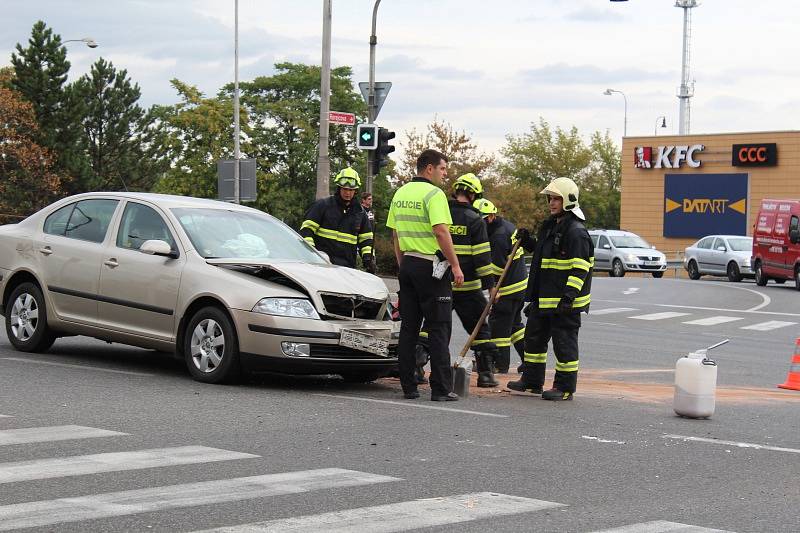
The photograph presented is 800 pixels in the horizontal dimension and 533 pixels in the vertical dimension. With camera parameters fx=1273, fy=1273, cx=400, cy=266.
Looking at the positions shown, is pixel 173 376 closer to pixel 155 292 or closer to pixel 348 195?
pixel 155 292

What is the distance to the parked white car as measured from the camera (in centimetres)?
4334

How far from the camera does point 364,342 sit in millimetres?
10047

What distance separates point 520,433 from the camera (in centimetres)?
841

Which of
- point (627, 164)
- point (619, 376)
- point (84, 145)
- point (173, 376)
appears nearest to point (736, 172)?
point (627, 164)

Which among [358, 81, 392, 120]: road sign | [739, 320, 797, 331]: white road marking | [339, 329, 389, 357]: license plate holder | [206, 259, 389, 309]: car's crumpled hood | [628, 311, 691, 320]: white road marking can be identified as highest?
[358, 81, 392, 120]: road sign

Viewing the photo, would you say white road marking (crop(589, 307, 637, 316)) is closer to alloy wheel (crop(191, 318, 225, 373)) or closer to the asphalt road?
the asphalt road

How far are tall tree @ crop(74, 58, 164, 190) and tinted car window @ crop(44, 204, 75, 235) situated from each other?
7283 cm

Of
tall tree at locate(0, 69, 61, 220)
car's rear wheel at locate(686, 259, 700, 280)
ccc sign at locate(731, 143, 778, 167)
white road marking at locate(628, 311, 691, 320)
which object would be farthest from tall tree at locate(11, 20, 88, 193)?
white road marking at locate(628, 311, 691, 320)

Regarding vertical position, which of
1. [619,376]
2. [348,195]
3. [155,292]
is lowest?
[619,376]

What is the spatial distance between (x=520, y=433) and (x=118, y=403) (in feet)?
9.33

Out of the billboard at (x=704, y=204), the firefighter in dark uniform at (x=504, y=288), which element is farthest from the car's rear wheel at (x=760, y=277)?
the firefighter in dark uniform at (x=504, y=288)

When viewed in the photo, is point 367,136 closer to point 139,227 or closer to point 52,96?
point 139,227

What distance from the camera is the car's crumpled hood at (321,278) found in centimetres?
1011

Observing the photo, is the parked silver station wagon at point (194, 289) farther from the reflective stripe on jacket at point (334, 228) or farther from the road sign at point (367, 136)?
the road sign at point (367, 136)
